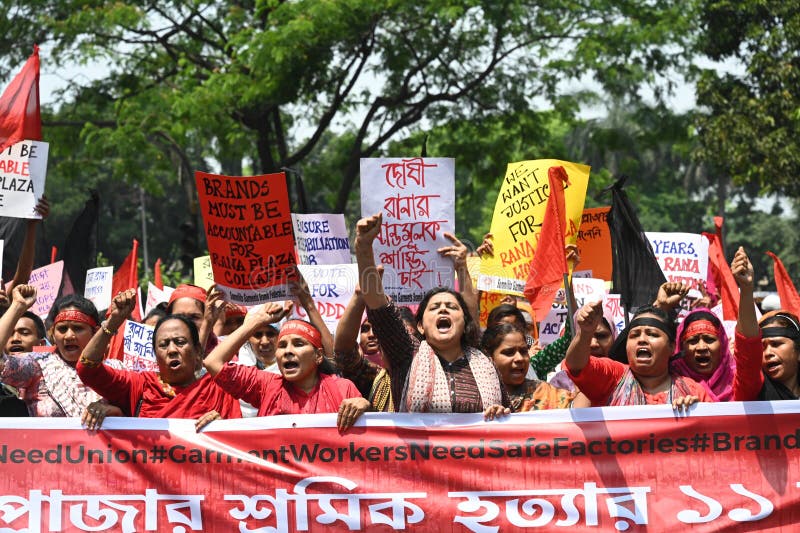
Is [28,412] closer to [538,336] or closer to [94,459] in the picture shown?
[94,459]

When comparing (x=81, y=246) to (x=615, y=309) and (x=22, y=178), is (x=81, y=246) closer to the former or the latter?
(x=22, y=178)

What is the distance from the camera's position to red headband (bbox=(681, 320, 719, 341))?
593cm

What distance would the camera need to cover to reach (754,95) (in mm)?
18672

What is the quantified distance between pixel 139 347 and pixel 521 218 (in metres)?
2.54

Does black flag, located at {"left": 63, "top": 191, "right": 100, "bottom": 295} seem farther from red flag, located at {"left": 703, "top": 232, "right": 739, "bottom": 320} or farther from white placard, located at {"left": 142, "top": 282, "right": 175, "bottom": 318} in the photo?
red flag, located at {"left": 703, "top": 232, "right": 739, "bottom": 320}

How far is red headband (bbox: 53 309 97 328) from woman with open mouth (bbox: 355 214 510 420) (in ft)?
5.81

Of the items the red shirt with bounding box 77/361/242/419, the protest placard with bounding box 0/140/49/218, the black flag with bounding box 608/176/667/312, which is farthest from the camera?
the black flag with bounding box 608/176/667/312

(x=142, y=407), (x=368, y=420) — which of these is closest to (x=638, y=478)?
(x=368, y=420)

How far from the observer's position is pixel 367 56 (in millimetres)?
18188

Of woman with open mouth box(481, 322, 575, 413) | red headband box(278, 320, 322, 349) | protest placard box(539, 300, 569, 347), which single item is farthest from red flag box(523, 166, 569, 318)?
protest placard box(539, 300, 569, 347)

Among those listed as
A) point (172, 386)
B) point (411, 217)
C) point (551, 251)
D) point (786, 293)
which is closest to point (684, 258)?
point (786, 293)

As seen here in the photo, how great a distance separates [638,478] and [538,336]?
285 cm

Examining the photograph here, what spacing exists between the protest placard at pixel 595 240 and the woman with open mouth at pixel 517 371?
137 inches

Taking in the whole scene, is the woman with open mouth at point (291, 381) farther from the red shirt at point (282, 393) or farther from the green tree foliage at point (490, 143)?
the green tree foliage at point (490, 143)
